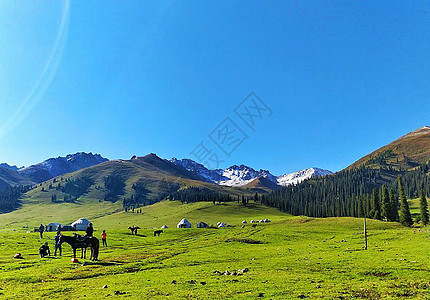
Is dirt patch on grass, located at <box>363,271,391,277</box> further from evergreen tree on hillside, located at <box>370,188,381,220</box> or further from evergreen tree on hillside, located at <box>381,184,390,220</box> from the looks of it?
evergreen tree on hillside, located at <box>370,188,381,220</box>

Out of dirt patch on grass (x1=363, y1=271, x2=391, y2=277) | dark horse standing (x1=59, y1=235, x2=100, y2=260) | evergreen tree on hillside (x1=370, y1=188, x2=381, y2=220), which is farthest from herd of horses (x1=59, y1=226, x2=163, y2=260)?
evergreen tree on hillside (x1=370, y1=188, x2=381, y2=220)

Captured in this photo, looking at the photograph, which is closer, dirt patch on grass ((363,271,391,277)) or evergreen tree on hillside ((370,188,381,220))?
dirt patch on grass ((363,271,391,277))

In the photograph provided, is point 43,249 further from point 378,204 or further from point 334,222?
point 378,204

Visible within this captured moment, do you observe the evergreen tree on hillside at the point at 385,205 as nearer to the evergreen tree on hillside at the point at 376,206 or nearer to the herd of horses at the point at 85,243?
the evergreen tree on hillside at the point at 376,206

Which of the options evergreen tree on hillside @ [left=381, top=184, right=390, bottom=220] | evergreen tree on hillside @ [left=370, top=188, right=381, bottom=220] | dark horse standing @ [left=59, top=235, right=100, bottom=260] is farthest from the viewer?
evergreen tree on hillside @ [left=370, top=188, right=381, bottom=220]

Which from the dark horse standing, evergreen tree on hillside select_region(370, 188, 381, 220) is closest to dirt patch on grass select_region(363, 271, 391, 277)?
the dark horse standing

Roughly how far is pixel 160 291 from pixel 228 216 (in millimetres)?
183699

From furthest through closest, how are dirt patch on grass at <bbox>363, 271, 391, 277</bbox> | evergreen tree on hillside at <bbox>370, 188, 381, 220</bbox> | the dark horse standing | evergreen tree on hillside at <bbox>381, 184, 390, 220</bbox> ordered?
1. evergreen tree on hillside at <bbox>370, 188, 381, 220</bbox>
2. evergreen tree on hillside at <bbox>381, 184, 390, 220</bbox>
3. the dark horse standing
4. dirt patch on grass at <bbox>363, 271, 391, 277</bbox>

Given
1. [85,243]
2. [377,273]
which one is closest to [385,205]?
[377,273]

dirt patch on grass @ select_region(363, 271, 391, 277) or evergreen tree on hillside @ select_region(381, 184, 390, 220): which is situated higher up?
evergreen tree on hillside @ select_region(381, 184, 390, 220)

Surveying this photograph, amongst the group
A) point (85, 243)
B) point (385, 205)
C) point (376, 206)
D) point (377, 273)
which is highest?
point (385, 205)

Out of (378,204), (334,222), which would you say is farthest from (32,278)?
(378,204)

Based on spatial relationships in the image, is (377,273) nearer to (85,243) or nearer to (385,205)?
(85,243)

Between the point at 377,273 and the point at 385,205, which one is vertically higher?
the point at 385,205
